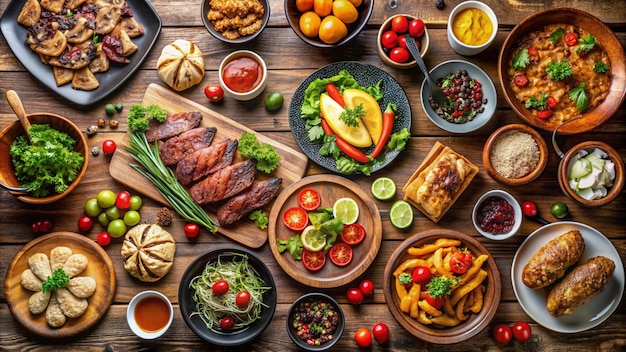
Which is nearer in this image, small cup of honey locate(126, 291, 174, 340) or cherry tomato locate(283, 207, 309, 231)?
small cup of honey locate(126, 291, 174, 340)

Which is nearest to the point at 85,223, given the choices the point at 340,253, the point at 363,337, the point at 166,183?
the point at 166,183

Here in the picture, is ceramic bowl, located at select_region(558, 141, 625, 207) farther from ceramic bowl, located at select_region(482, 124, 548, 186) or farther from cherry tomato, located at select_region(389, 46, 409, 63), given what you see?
cherry tomato, located at select_region(389, 46, 409, 63)

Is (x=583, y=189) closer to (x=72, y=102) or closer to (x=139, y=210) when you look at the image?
(x=139, y=210)

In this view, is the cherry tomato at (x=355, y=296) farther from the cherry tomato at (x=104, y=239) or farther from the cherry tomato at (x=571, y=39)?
the cherry tomato at (x=571, y=39)

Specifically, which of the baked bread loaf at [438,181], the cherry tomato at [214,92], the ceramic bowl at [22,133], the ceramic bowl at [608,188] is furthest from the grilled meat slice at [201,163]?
the ceramic bowl at [608,188]

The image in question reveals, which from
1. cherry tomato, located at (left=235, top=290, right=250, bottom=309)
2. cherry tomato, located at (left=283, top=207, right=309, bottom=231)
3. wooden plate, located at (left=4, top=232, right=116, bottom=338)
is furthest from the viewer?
cherry tomato, located at (left=283, top=207, right=309, bottom=231)

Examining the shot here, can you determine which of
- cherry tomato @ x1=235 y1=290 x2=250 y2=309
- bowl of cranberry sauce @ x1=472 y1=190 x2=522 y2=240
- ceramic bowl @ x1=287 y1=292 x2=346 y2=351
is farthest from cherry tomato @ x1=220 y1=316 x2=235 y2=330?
bowl of cranberry sauce @ x1=472 y1=190 x2=522 y2=240
